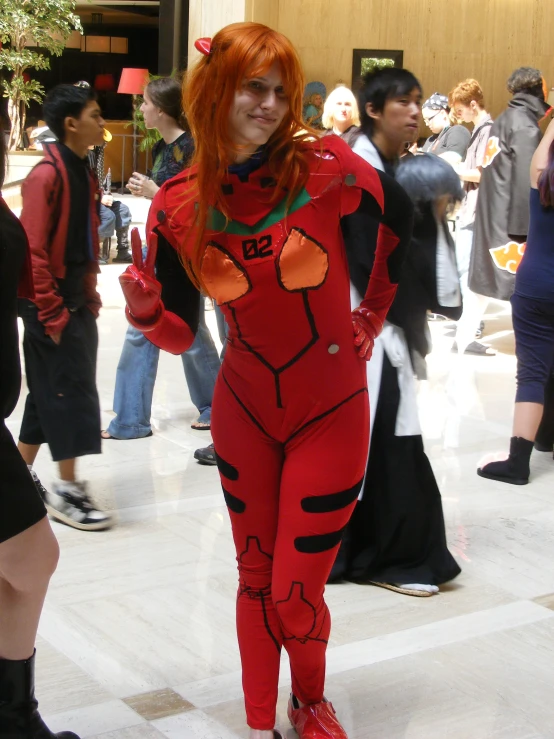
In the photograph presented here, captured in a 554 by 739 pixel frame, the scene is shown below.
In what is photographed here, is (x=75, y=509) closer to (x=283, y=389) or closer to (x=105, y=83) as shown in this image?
(x=283, y=389)

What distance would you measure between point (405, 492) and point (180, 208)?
156 centimetres

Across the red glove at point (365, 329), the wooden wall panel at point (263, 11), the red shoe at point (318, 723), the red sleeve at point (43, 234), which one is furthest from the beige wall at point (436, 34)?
the red shoe at point (318, 723)

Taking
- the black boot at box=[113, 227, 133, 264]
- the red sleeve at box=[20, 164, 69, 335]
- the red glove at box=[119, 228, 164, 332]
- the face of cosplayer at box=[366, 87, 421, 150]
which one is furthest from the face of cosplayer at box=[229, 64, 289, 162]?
the black boot at box=[113, 227, 133, 264]

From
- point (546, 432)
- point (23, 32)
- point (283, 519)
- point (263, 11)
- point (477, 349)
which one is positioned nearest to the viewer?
point (283, 519)

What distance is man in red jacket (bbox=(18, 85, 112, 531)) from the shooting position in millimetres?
3814

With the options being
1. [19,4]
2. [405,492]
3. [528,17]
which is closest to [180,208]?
[405,492]

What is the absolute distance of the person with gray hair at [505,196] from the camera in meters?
7.14

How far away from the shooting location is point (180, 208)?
2.25 metres

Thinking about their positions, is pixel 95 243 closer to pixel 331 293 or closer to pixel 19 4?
pixel 331 293

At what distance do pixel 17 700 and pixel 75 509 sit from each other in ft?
6.08

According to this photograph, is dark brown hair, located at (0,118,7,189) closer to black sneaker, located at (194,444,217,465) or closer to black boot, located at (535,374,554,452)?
black sneaker, located at (194,444,217,465)

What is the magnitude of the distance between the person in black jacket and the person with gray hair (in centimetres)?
553

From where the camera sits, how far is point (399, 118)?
10.6ft

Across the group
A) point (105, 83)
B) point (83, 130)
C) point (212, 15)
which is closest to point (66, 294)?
point (83, 130)
